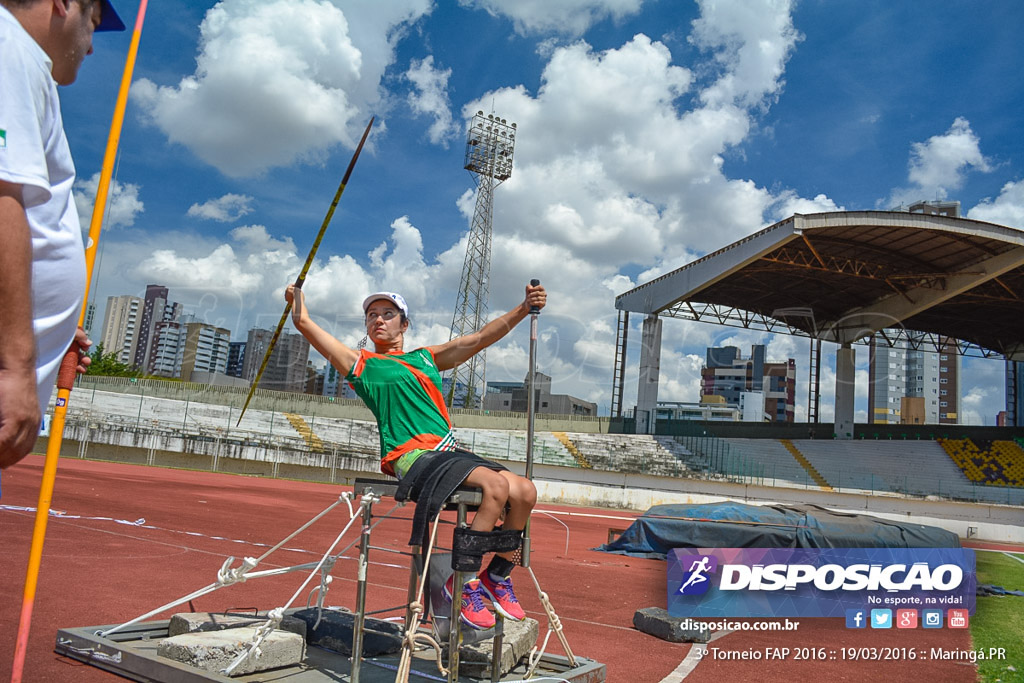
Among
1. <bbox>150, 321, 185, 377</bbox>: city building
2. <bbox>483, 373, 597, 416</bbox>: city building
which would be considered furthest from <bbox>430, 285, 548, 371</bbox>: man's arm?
<bbox>150, 321, 185, 377</bbox>: city building

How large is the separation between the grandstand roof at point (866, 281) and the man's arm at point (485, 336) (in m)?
20.6

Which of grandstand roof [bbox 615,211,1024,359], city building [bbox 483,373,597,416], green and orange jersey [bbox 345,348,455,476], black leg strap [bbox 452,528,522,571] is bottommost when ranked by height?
black leg strap [bbox 452,528,522,571]

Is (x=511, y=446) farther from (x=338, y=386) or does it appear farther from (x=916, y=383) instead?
(x=916, y=383)

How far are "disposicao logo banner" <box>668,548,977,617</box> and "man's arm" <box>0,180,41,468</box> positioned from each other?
221 inches

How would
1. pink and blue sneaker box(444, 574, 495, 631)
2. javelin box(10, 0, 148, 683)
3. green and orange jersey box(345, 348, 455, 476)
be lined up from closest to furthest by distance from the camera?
javelin box(10, 0, 148, 683), pink and blue sneaker box(444, 574, 495, 631), green and orange jersey box(345, 348, 455, 476)

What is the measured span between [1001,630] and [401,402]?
5990 millimetres

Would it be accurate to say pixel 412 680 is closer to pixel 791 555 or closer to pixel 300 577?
pixel 300 577

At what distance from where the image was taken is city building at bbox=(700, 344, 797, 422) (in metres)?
114

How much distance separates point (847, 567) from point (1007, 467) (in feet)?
101

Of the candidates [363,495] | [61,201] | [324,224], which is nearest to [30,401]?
[61,201]

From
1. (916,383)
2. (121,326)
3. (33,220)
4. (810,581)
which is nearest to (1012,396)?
(810,581)

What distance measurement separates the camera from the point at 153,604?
4750 mm

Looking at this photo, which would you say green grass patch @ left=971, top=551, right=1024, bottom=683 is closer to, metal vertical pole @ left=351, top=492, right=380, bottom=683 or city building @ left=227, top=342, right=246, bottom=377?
metal vertical pole @ left=351, top=492, right=380, bottom=683

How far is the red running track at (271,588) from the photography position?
4.23m
